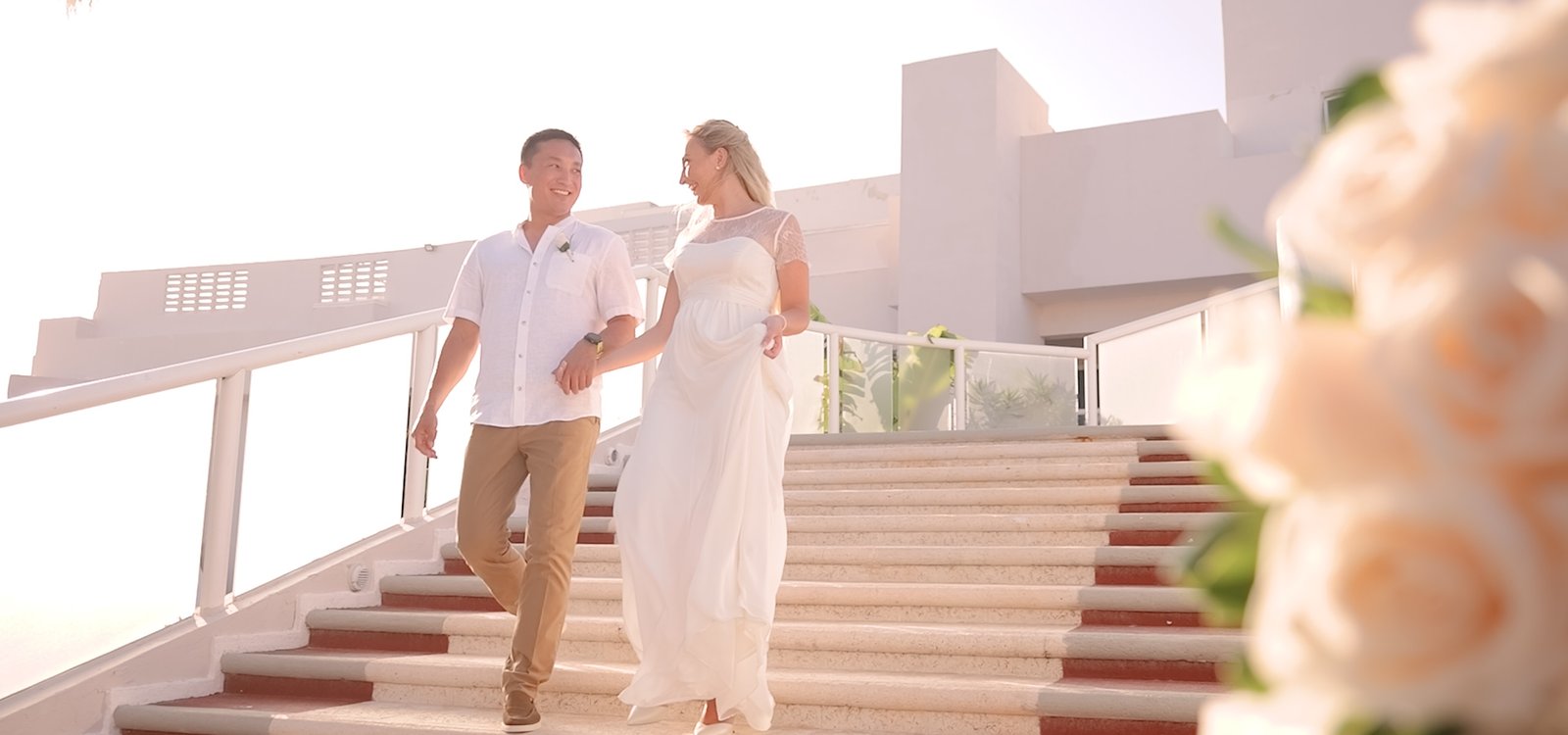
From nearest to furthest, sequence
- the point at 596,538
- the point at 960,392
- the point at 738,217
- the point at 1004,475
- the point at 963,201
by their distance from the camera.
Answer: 1. the point at 738,217
2. the point at 596,538
3. the point at 1004,475
4. the point at 960,392
5. the point at 963,201

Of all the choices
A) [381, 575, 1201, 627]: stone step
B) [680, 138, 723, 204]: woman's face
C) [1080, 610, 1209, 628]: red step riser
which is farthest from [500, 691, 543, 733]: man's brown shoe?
[1080, 610, 1209, 628]: red step riser

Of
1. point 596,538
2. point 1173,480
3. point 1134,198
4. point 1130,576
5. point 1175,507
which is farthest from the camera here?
point 1134,198

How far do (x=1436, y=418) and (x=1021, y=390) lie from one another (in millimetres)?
10338

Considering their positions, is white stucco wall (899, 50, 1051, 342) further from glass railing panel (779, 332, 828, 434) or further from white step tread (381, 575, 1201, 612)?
white step tread (381, 575, 1201, 612)

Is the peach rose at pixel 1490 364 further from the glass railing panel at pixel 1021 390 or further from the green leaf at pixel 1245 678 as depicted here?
the glass railing panel at pixel 1021 390

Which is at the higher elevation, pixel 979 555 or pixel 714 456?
pixel 714 456

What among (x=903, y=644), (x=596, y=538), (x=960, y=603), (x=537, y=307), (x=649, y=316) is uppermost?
(x=649, y=316)

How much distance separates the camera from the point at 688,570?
345 centimetres

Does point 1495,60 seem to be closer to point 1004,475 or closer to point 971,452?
point 1004,475

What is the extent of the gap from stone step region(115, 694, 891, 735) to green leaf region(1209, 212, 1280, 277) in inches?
129

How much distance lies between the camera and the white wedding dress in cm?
338

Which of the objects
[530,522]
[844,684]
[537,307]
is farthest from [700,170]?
[844,684]

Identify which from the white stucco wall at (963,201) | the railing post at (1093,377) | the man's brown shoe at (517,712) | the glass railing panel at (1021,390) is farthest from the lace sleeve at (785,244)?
the white stucco wall at (963,201)

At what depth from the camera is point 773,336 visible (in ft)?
11.5
